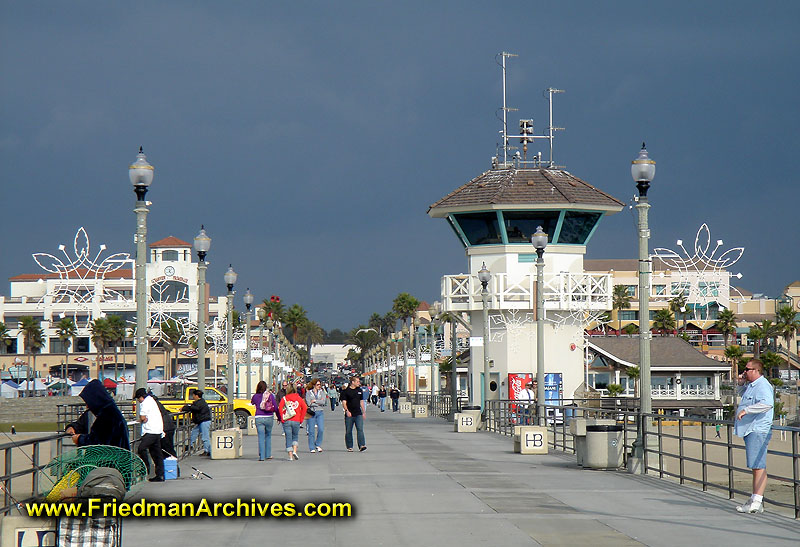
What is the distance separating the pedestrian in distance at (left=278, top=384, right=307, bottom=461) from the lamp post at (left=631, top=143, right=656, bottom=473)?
24.9 feet

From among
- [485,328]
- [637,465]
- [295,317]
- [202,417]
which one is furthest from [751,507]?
[295,317]

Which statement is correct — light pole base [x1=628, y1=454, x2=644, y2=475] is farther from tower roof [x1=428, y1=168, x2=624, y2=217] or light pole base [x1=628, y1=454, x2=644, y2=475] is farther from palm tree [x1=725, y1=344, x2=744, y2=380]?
palm tree [x1=725, y1=344, x2=744, y2=380]


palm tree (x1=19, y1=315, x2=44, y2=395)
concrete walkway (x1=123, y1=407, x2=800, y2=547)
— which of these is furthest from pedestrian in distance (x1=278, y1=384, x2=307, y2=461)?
palm tree (x1=19, y1=315, x2=44, y2=395)

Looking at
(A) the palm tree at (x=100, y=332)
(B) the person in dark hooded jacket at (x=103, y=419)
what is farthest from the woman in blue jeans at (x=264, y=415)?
(A) the palm tree at (x=100, y=332)

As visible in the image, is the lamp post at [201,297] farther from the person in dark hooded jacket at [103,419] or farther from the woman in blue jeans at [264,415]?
the person in dark hooded jacket at [103,419]

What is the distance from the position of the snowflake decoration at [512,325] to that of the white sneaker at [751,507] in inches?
1151

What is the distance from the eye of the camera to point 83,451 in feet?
36.6

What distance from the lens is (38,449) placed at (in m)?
12.7

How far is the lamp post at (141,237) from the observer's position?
17969 millimetres

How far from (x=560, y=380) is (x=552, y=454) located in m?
17.8

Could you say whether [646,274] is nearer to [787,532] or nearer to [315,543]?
[787,532]

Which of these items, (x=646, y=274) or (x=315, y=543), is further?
(x=646, y=274)

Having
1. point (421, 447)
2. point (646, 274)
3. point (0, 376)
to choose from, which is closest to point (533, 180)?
point (421, 447)

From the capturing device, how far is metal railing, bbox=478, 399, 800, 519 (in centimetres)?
1454
